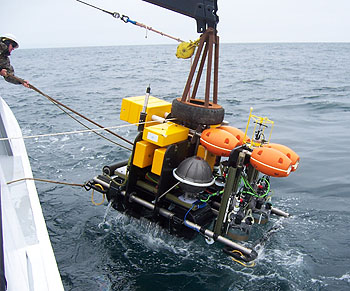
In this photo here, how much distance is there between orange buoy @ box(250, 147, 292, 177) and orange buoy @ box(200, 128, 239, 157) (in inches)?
18.5

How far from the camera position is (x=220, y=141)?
521cm

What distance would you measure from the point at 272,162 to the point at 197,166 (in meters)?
1.12

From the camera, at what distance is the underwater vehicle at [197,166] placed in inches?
198

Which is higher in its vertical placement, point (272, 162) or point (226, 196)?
point (272, 162)

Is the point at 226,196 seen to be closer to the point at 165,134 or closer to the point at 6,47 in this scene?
the point at 165,134

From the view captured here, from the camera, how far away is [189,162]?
203 inches

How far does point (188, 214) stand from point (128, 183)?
1257 mm

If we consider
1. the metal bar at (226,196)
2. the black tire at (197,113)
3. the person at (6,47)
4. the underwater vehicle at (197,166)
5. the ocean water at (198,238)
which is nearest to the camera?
the metal bar at (226,196)

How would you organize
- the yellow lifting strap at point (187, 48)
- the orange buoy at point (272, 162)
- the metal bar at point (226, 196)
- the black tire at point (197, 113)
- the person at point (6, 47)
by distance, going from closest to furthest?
the orange buoy at point (272, 162)
the metal bar at point (226, 196)
the black tire at point (197, 113)
the yellow lifting strap at point (187, 48)
the person at point (6, 47)

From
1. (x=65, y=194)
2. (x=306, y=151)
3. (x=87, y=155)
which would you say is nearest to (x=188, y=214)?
(x=65, y=194)

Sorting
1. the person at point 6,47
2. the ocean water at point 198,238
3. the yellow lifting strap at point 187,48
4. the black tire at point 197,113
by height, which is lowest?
the ocean water at point 198,238

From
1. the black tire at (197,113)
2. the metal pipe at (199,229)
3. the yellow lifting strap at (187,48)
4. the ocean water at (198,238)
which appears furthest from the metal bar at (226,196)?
the yellow lifting strap at (187,48)

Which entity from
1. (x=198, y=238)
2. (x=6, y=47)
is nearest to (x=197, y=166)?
(x=198, y=238)

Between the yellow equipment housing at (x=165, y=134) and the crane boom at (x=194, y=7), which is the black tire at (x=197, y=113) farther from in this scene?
the crane boom at (x=194, y=7)
